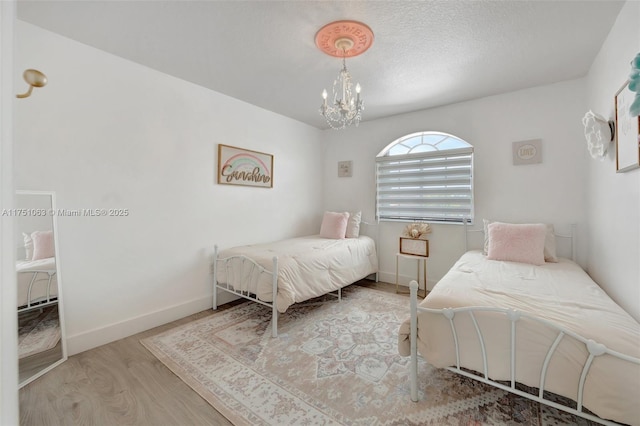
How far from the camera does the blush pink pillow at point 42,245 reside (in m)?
1.88

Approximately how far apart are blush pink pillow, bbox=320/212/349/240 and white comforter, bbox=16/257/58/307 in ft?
9.39

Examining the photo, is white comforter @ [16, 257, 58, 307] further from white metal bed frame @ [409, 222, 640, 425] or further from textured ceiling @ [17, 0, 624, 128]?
white metal bed frame @ [409, 222, 640, 425]

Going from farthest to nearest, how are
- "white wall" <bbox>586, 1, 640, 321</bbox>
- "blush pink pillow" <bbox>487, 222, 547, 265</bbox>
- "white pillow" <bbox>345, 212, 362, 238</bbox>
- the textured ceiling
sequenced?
1. "white pillow" <bbox>345, 212, 362, 238</bbox>
2. "blush pink pillow" <bbox>487, 222, 547, 265</bbox>
3. the textured ceiling
4. "white wall" <bbox>586, 1, 640, 321</bbox>

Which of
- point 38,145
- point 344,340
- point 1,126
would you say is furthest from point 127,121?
point 344,340

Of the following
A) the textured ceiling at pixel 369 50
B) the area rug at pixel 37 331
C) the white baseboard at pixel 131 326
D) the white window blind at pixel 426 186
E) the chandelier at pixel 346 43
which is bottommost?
the white baseboard at pixel 131 326

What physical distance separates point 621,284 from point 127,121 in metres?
4.09

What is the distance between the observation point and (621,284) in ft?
5.93

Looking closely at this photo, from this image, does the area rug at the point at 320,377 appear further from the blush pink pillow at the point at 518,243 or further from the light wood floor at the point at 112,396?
the blush pink pillow at the point at 518,243

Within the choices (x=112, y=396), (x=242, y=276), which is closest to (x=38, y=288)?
(x=112, y=396)

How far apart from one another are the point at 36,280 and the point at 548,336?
10.4ft

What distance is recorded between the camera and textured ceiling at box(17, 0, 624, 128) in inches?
69.0

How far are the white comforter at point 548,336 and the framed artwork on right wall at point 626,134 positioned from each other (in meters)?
0.85

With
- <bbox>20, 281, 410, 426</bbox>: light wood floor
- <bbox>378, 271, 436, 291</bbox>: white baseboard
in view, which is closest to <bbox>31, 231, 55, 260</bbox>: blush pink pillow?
<bbox>20, 281, 410, 426</bbox>: light wood floor

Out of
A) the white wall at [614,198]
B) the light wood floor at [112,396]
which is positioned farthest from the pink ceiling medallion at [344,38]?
the light wood floor at [112,396]
